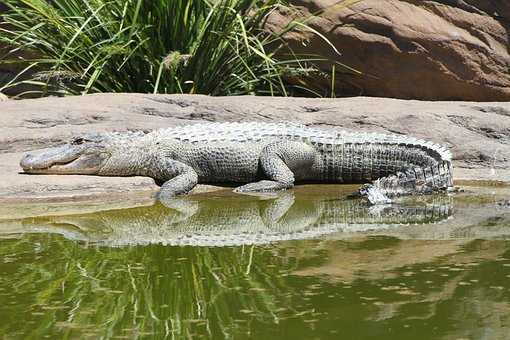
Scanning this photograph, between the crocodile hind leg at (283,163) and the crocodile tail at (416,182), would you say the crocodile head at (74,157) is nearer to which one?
the crocodile hind leg at (283,163)

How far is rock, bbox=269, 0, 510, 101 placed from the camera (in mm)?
8664

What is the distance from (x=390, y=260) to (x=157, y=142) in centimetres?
289

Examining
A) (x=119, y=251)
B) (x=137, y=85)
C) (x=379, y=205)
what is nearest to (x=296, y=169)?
(x=379, y=205)

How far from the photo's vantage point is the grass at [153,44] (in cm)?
793

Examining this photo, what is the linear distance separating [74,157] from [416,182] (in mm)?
2151

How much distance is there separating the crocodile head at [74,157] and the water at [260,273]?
89 centimetres

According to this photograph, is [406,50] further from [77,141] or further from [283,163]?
[77,141]

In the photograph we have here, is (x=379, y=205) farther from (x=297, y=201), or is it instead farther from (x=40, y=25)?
(x=40, y=25)

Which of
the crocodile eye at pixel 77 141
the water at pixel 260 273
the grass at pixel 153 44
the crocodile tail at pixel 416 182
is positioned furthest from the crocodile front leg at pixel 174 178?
the grass at pixel 153 44

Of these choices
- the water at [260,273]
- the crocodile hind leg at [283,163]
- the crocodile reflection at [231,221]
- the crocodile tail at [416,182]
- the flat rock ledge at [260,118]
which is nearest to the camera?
the water at [260,273]

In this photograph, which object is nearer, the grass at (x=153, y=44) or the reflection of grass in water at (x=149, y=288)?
the reflection of grass in water at (x=149, y=288)

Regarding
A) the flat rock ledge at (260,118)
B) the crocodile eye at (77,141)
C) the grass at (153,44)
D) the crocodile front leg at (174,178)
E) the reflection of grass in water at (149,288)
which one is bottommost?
the reflection of grass in water at (149,288)

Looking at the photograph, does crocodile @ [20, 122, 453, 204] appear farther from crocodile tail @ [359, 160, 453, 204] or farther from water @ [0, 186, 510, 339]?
water @ [0, 186, 510, 339]

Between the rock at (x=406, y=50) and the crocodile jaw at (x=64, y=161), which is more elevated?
the rock at (x=406, y=50)
